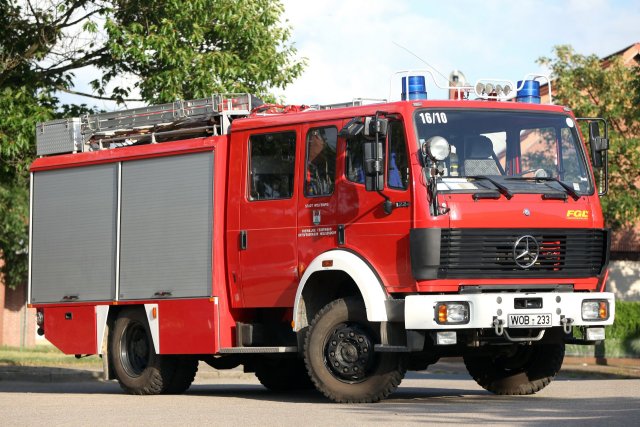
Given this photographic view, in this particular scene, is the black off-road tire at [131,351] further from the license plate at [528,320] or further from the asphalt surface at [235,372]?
the asphalt surface at [235,372]

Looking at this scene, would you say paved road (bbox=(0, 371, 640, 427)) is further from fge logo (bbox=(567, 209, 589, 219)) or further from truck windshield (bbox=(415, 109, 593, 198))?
truck windshield (bbox=(415, 109, 593, 198))

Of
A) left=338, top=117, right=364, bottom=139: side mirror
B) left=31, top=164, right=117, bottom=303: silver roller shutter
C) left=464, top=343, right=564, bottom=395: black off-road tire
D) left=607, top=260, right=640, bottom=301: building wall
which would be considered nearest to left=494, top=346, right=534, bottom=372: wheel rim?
left=464, top=343, right=564, bottom=395: black off-road tire

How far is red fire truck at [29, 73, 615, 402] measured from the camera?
1312 centimetres

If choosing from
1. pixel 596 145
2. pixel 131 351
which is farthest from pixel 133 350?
pixel 596 145

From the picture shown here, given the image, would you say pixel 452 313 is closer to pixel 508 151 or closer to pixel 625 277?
pixel 508 151

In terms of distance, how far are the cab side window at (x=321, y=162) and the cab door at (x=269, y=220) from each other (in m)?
0.20

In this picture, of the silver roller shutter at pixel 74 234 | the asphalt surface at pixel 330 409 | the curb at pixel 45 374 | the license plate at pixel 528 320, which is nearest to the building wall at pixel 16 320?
the curb at pixel 45 374

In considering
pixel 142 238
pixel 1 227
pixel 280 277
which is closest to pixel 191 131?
pixel 142 238

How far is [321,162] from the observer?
1409 centimetres

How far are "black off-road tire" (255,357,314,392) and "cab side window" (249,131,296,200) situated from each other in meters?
2.89

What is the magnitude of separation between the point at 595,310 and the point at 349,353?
2.50 metres

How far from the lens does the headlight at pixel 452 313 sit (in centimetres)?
1286

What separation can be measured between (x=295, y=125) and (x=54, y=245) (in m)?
4.43

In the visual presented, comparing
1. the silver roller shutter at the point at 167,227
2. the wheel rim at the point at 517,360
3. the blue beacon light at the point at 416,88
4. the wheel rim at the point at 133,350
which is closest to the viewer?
the blue beacon light at the point at 416,88
